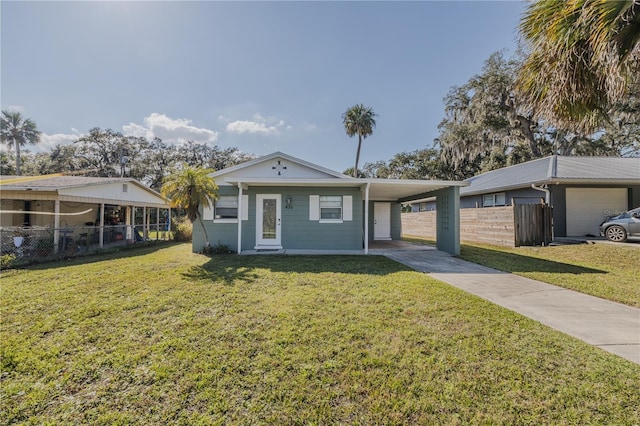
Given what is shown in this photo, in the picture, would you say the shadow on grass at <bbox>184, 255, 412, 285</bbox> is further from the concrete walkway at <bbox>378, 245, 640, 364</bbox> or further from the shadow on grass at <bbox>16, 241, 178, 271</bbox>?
the shadow on grass at <bbox>16, 241, 178, 271</bbox>

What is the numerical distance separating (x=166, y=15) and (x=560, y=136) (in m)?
25.9

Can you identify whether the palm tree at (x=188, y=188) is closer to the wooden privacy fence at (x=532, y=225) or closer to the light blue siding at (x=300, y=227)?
the light blue siding at (x=300, y=227)

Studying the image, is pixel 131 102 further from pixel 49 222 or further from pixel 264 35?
pixel 264 35

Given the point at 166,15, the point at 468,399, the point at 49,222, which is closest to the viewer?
the point at 468,399

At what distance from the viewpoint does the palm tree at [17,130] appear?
89.8 ft

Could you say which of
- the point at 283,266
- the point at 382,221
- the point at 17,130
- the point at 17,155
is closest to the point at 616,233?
the point at 382,221

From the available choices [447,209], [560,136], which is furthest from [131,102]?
[560,136]

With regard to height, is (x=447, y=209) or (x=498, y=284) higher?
(x=447, y=209)

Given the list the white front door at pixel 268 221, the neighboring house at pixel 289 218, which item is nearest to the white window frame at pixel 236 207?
the neighboring house at pixel 289 218

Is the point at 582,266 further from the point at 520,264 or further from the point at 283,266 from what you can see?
the point at 283,266

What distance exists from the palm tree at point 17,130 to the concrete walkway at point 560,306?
4087 cm

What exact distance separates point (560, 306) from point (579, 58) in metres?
3.66

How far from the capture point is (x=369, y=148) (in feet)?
83.7

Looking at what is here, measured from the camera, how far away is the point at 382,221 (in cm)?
1499
